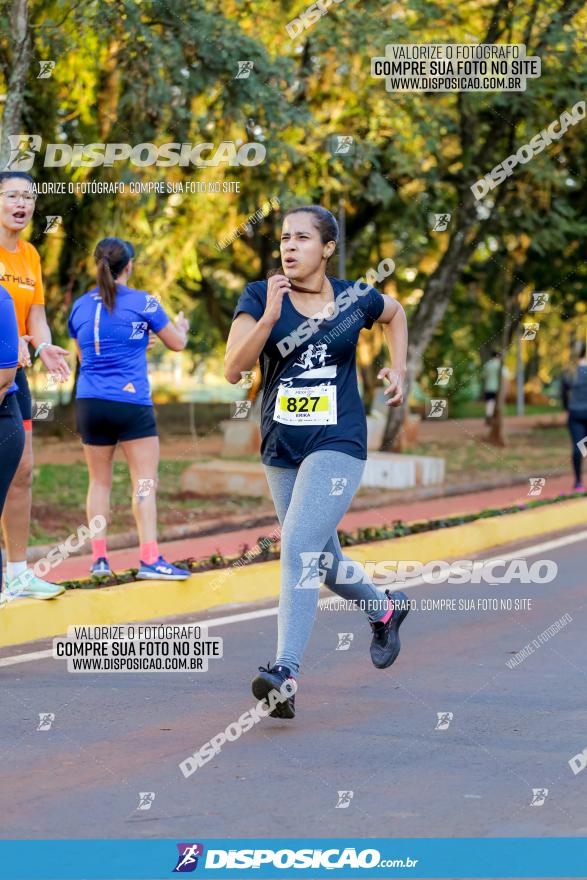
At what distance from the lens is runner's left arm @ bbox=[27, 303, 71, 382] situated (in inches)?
307

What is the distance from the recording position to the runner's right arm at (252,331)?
232 inches

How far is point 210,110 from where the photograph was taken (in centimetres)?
1492

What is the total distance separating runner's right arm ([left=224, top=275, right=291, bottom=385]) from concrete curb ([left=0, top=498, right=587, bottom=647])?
2.54 meters

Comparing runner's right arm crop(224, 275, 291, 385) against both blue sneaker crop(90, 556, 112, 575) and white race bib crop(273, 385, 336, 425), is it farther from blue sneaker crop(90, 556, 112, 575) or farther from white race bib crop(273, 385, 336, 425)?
blue sneaker crop(90, 556, 112, 575)

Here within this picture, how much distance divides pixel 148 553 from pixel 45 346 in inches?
65.3

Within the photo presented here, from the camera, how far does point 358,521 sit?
1409 centimetres

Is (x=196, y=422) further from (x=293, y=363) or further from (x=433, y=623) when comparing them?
(x=293, y=363)

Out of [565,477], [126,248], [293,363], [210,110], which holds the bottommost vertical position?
[565,477]

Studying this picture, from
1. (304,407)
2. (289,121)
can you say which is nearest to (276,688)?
(304,407)

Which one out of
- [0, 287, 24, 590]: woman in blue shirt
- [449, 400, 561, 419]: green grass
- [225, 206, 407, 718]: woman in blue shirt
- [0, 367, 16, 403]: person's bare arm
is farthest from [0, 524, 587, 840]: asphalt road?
[449, 400, 561, 419]: green grass

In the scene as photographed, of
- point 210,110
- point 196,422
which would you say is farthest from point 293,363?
point 196,422

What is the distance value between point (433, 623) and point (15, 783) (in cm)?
396

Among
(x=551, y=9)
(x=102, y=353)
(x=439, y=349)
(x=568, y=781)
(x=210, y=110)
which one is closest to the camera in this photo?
(x=568, y=781)

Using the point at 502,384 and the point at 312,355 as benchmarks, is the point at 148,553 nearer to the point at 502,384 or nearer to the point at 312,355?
the point at 312,355
